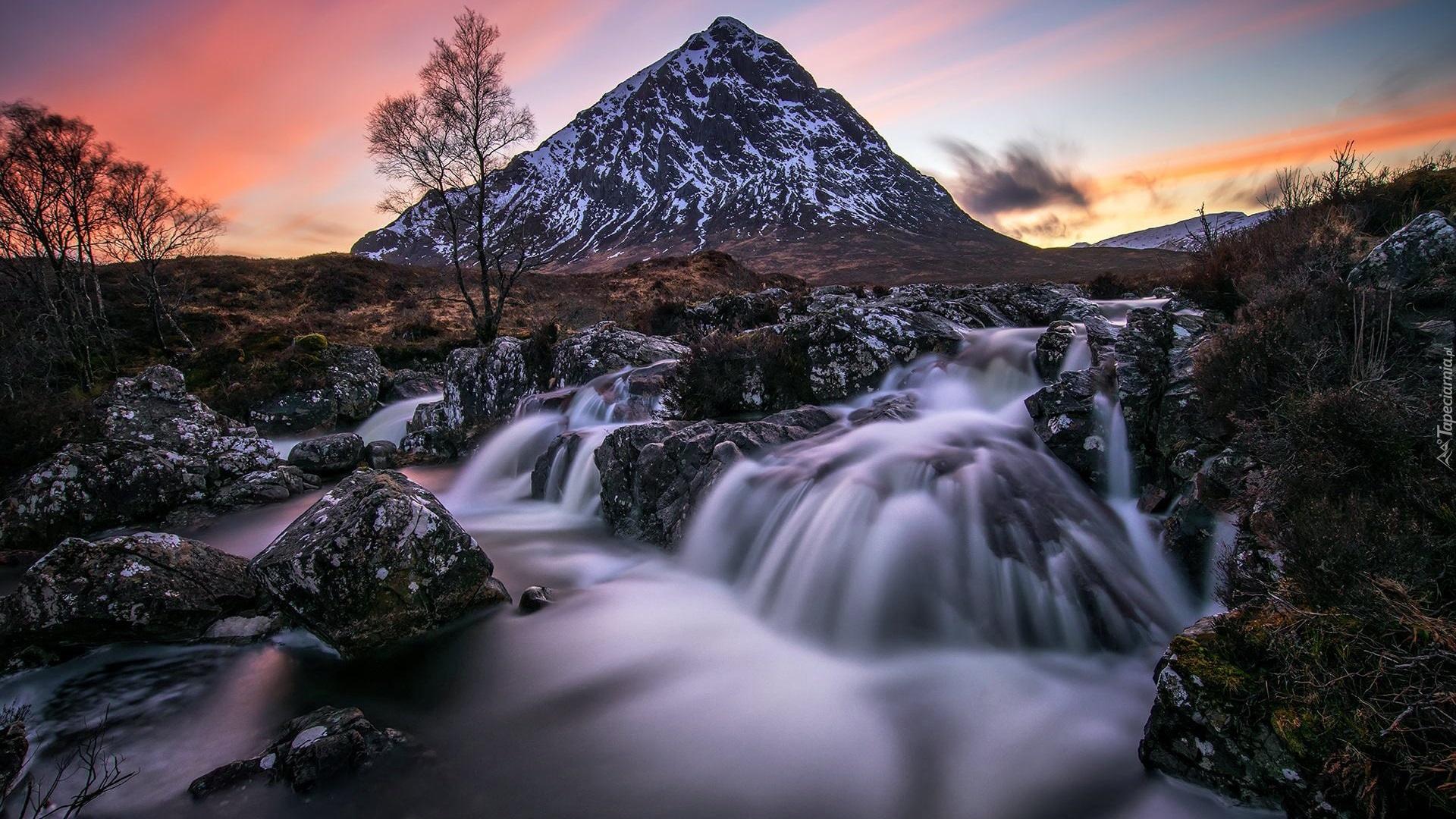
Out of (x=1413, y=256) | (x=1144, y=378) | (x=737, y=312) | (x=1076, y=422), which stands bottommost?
(x=1076, y=422)

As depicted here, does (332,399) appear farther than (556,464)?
Yes

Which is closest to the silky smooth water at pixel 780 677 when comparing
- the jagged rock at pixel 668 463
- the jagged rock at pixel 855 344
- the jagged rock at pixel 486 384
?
the jagged rock at pixel 668 463

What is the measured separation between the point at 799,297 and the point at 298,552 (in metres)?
14.9

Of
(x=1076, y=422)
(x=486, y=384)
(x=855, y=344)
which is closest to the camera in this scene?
(x=1076, y=422)

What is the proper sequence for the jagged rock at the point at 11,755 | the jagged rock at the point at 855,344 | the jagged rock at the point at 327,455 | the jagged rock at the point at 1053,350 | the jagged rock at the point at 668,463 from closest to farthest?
the jagged rock at the point at 11,755, the jagged rock at the point at 668,463, the jagged rock at the point at 1053,350, the jagged rock at the point at 855,344, the jagged rock at the point at 327,455

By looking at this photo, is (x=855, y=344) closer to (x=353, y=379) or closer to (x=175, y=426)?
(x=175, y=426)

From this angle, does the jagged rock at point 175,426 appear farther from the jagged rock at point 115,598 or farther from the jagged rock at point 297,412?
the jagged rock at point 115,598

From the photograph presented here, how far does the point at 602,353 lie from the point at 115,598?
32.6 feet

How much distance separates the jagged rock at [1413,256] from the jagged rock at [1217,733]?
454cm

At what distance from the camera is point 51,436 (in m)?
11.0

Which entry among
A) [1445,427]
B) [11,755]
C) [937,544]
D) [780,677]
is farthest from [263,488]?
[1445,427]

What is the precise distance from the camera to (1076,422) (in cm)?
710

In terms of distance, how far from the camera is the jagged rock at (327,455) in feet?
41.6

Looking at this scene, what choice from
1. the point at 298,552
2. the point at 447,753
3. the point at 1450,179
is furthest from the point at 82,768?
the point at 1450,179
